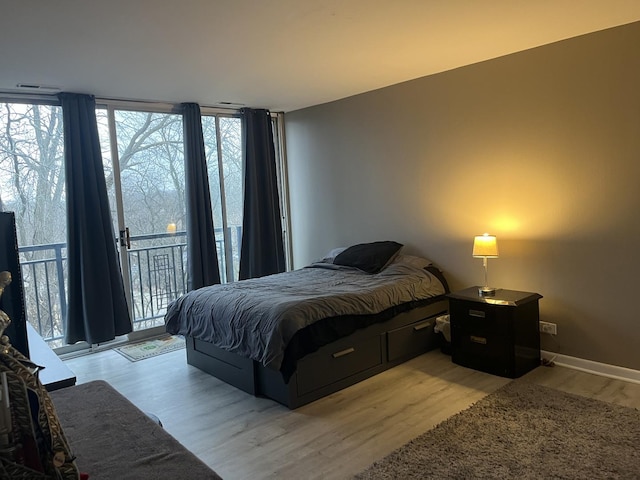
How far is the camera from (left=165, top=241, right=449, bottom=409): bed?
3080mm

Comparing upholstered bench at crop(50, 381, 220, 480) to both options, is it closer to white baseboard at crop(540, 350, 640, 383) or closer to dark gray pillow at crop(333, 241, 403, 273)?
dark gray pillow at crop(333, 241, 403, 273)

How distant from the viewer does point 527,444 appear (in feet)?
8.11

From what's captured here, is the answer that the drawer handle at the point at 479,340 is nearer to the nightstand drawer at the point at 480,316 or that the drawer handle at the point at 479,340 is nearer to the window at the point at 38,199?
the nightstand drawer at the point at 480,316

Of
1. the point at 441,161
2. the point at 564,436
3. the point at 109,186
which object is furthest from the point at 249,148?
the point at 564,436

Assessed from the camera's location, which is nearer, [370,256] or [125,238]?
[370,256]

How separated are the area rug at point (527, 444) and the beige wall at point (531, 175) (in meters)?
0.79

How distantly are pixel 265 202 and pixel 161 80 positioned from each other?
1.92 metres

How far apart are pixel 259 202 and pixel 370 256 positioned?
5.50 feet

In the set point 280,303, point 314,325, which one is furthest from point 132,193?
point 314,325

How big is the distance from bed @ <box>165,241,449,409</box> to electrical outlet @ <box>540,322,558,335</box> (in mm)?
823

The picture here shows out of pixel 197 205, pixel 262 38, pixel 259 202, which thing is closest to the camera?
pixel 262 38

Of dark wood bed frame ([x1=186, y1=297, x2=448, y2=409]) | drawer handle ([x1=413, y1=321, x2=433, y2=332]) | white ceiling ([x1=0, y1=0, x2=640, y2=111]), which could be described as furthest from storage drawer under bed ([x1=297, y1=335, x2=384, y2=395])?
white ceiling ([x1=0, y1=0, x2=640, y2=111])

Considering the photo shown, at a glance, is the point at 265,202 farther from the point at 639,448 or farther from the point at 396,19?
the point at 639,448

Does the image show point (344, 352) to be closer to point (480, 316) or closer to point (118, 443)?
point (480, 316)
